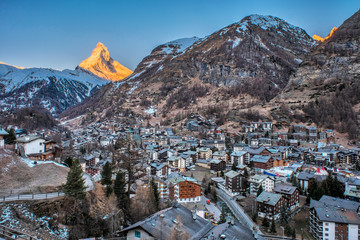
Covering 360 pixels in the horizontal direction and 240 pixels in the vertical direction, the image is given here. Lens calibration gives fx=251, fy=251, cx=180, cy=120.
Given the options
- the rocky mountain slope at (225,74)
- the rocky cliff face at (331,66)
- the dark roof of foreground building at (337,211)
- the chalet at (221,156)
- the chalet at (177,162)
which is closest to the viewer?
the dark roof of foreground building at (337,211)

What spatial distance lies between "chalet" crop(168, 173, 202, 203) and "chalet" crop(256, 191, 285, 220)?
9.05 m

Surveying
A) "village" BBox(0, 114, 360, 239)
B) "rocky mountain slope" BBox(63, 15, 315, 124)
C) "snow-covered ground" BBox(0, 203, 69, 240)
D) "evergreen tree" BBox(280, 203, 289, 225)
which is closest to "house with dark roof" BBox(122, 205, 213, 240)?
"village" BBox(0, 114, 360, 239)

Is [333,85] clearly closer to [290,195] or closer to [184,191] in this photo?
[290,195]

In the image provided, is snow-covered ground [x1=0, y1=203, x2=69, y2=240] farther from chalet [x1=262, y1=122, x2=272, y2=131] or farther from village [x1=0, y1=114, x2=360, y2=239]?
chalet [x1=262, y1=122, x2=272, y2=131]

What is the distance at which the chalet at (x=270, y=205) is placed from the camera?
33656mm

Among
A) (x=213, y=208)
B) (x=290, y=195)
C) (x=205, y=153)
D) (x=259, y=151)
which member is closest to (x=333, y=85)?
(x=259, y=151)

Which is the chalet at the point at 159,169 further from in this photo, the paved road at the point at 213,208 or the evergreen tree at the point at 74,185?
the evergreen tree at the point at 74,185

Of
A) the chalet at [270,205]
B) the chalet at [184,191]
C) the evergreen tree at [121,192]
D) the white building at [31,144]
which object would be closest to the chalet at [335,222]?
the chalet at [270,205]

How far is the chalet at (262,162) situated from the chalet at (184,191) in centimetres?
1971

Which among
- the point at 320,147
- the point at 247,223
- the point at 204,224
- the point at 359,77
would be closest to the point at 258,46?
the point at 359,77

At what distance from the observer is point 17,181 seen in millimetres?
16812

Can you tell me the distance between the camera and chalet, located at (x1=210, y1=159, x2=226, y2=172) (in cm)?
5488

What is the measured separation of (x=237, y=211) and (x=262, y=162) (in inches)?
766

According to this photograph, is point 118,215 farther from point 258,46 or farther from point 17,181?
point 258,46
